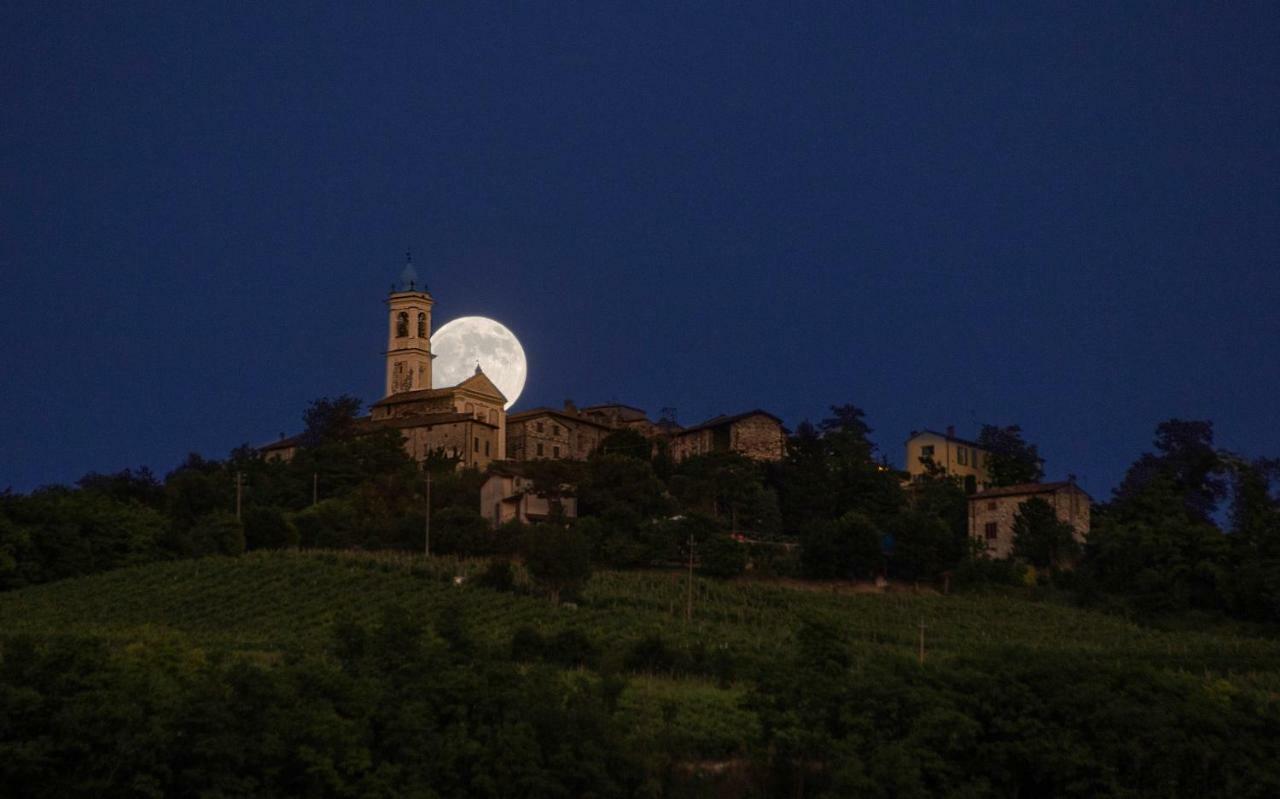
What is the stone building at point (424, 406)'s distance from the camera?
6906 cm

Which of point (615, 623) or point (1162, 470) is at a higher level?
point (1162, 470)

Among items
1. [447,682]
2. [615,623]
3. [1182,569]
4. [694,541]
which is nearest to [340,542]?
[694,541]

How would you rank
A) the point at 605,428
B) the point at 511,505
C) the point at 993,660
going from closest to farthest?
the point at 993,660, the point at 511,505, the point at 605,428

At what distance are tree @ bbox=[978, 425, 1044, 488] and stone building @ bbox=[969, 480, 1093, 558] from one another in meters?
5.33

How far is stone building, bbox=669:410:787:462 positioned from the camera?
68500mm

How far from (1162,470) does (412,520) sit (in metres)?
29.6

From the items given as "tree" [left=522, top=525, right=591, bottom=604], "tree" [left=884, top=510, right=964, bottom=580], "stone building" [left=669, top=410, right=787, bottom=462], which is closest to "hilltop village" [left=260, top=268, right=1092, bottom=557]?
"stone building" [left=669, top=410, right=787, bottom=462]

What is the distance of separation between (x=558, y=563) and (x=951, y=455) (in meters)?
31.6

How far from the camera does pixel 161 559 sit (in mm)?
52750

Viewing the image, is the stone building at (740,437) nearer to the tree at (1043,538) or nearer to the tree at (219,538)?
the tree at (1043,538)

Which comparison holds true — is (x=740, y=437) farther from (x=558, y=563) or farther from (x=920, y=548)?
(x=558, y=563)

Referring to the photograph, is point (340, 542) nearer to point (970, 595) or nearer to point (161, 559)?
point (161, 559)

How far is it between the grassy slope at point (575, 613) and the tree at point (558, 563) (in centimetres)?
77

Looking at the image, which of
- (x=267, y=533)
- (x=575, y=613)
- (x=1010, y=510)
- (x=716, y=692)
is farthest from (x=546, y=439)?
(x=716, y=692)
